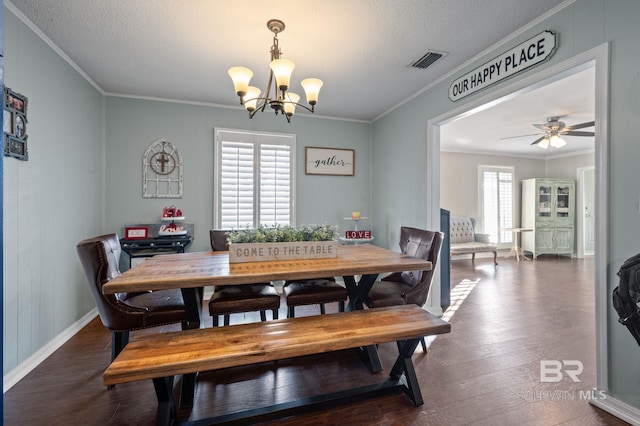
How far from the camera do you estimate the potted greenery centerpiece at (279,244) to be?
6.84 feet

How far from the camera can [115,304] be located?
6.61 feet

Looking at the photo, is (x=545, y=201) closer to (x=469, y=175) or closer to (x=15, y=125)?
(x=469, y=175)

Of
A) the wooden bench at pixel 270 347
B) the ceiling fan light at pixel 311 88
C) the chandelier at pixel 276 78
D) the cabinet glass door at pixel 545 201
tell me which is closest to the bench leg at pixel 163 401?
the wooden bench at pixel 270 347

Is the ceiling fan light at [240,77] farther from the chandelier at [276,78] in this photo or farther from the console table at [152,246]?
the console table at [152,246]

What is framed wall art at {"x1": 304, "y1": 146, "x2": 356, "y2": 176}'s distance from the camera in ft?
15.3

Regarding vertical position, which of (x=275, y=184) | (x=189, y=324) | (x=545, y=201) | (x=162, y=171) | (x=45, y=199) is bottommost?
(x=189, y=324)

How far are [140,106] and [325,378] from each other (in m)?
3.88

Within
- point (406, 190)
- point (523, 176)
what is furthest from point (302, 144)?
point (523, 176)

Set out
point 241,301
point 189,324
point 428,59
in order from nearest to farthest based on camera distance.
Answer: point 189,324 < point 241,301 < point 428,59

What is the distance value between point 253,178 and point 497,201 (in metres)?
6.26

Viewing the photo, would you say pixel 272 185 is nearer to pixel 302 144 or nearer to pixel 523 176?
pixel 302 144

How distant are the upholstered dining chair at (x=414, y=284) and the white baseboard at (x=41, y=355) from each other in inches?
101

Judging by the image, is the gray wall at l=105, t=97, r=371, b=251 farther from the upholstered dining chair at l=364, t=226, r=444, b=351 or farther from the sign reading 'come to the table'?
the sign reading 'come to the table'

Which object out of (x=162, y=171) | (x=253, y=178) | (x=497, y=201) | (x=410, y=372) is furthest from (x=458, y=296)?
(x=497, y=201)
